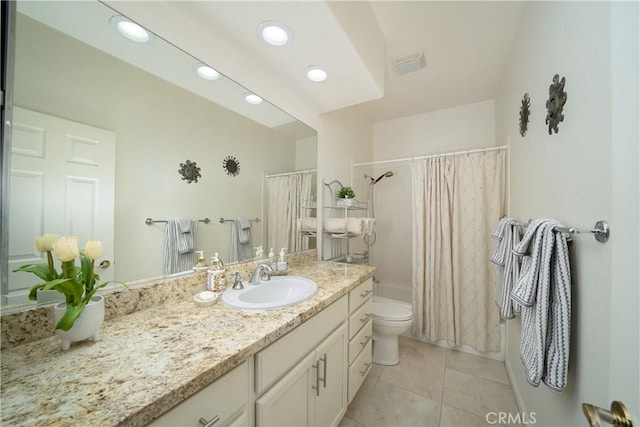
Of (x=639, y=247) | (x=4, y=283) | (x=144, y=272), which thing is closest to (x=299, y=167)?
(x=144, y=272)

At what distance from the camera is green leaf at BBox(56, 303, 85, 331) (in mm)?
571

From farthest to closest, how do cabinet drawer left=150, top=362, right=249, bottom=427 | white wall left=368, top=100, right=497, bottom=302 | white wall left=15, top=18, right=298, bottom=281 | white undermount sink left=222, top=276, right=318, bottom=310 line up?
white wall left=368, top=100, right=497, bottom=302 < white undermount sink left=222, top=276, right=318, bottom=310 < white wall left=15, top=18, right=298, bottom=281 < cabinet drawer left=150, top=362, right=249, bottom=427

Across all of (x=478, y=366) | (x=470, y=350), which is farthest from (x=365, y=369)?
(x=470, y=350)

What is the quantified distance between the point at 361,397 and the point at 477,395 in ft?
2.65

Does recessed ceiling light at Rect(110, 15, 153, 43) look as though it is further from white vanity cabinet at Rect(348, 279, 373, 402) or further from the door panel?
white vanity cabinet at Rect(348, 279, 373, 402)

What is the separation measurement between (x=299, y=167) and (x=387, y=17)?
111 centimetres

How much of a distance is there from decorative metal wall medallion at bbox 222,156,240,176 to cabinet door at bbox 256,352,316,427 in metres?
1.03

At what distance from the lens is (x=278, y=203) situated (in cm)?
161

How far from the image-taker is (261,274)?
131 centimetres

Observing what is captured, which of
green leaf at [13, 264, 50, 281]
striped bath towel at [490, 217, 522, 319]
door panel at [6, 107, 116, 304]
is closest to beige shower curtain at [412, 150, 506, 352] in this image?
striped bath towel at [490, 217, 522, 319]

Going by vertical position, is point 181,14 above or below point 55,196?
above

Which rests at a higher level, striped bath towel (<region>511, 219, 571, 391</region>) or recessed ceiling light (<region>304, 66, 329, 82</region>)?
recessed ceiling light (<region>304, 66, 329, 82</region>)

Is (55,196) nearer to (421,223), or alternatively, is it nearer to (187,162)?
(187,162)

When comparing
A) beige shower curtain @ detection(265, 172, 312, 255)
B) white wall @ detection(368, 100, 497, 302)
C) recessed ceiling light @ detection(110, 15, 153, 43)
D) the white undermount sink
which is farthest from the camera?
white wall @ detection(368, 100, 497, 302)
